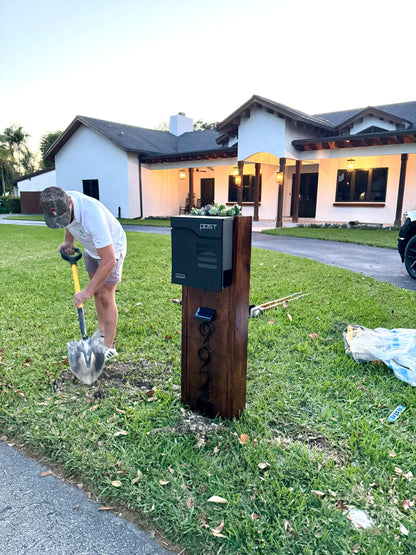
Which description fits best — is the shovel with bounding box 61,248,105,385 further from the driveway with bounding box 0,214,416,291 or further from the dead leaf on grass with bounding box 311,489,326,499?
the driveway with bounding box 0,214,416,291

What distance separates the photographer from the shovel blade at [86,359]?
2795mm

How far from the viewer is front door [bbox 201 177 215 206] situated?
21.1 meters

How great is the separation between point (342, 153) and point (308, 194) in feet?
11.9

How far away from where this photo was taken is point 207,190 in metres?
21.4

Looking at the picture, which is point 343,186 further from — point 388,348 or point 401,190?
point 388,348

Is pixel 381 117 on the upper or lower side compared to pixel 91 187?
upper

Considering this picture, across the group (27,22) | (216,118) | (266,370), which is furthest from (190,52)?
(216,118)

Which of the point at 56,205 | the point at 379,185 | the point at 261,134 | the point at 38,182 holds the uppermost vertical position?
the point at 261,134

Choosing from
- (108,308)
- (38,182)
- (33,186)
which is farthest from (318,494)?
(33,186)

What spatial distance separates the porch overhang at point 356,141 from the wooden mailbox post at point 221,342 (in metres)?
13.4

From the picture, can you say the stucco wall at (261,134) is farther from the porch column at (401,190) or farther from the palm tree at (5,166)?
the palm tree at (5,166)

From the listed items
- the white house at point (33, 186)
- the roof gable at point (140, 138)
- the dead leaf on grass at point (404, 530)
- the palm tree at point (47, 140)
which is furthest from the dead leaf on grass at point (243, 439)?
the palm tree at point (47, 140)

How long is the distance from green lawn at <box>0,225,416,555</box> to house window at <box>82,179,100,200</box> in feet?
62.6

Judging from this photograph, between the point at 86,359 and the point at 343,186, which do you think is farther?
the point at 343,186
